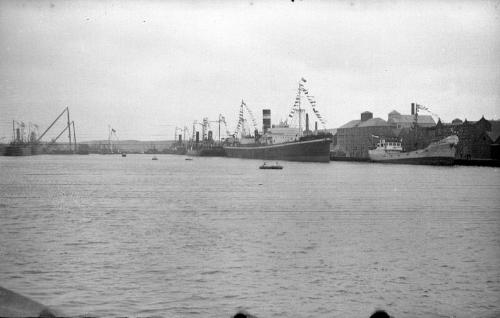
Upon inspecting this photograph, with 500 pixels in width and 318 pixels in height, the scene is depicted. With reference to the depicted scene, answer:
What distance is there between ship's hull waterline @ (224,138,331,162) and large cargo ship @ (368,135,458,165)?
40.7 feet

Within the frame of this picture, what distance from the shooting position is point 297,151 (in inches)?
4454

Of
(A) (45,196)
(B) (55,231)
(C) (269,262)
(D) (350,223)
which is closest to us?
(C) (269,262)

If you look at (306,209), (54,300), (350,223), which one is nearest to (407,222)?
(350,223)

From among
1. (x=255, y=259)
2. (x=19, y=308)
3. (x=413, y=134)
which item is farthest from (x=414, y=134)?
(x=19, y=308)

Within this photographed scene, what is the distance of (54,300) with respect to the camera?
1237 cm

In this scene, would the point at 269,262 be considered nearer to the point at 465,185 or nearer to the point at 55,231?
the point at 55,231

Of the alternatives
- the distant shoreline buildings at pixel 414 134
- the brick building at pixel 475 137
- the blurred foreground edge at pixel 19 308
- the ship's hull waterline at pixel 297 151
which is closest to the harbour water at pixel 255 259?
the blurred foreground edge at pixel 19 308

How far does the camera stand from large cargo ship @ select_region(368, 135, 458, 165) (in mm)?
92375

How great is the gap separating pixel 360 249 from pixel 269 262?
3.73 m

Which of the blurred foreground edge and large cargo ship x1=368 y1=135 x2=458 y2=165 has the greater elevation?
large cargo ship x1=368 y1=135 x2=458 y2=165

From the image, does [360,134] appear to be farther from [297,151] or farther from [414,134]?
[297,151]

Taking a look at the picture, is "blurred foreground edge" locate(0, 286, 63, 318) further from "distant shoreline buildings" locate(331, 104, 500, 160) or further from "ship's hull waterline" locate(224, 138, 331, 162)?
"distant shoreline buildings" locate(331, 104, 500, 160)

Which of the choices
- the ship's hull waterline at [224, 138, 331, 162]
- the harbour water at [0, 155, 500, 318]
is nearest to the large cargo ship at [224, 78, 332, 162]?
the ship's hull waterline at [224, 138, 331, 162]

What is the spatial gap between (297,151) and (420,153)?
24103 millimetres
